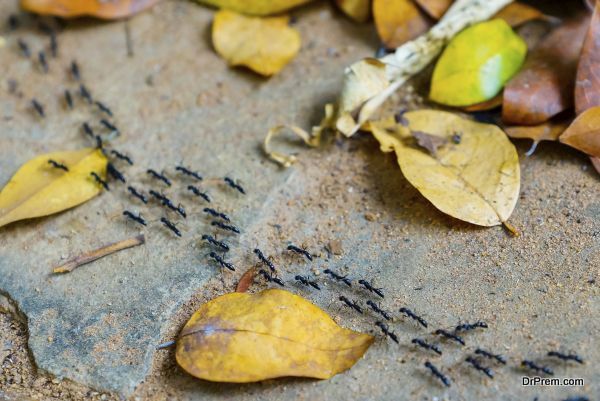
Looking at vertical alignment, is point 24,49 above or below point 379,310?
above

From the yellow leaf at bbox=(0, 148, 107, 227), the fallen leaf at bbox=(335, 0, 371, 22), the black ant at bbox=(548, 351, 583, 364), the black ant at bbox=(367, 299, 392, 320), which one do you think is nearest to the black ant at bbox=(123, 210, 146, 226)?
the yellow leaf at bbox=(0, 148, 107, 227)

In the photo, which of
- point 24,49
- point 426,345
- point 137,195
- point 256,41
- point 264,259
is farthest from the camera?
point 24,49

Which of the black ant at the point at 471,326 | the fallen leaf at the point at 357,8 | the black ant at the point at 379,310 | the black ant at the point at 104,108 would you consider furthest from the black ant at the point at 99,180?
the black ant at the point at 471,326

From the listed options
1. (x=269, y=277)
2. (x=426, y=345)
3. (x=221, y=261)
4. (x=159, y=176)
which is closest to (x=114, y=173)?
(x=159, y=176)

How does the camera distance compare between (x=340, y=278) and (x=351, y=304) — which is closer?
(x=351, y=304)

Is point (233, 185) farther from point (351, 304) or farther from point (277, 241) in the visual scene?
point (351, 304)

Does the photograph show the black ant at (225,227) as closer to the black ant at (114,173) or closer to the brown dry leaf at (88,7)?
the black ant at (114,173)

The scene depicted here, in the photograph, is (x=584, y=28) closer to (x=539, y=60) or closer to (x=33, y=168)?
(x=539, y=60)

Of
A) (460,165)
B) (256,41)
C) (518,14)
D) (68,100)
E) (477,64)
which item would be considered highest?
(518,14)

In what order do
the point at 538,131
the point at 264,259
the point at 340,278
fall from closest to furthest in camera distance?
the point at 340,278, the point at 264,259, the point at 538,131

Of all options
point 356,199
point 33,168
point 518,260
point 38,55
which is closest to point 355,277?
point 356,199
